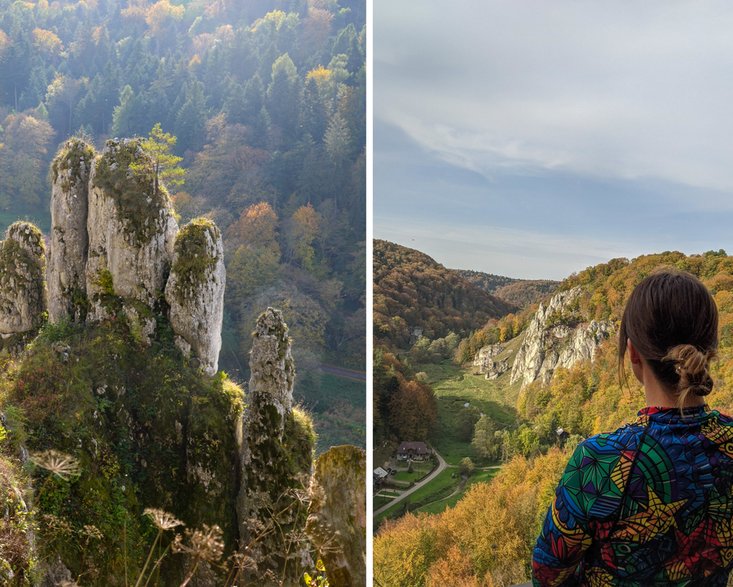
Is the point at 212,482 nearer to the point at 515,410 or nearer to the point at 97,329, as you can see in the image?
the point at 97,329

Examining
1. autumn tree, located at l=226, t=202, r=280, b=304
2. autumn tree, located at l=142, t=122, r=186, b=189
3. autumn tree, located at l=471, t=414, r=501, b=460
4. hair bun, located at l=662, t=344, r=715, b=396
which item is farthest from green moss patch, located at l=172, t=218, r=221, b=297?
hair bun, located at l=662, t=344, r=715, b=396

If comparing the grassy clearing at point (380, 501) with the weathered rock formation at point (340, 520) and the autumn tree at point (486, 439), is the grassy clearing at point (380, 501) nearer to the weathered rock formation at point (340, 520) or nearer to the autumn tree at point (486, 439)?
the weathered rock formation at point (340, 520)

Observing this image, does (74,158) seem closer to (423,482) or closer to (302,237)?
(302,237)

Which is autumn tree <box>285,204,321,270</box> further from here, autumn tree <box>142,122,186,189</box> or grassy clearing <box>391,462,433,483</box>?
grassy clearing <box>391,462,433,483</box>

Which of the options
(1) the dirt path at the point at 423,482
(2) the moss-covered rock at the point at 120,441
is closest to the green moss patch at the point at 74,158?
(2) the moss-covered rock at the point at 120,441

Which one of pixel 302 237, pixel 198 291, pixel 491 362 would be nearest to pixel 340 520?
pixel 491 362

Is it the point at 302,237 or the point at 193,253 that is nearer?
the point at 193,253

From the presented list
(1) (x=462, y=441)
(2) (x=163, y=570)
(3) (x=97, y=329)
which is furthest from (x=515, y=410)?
(3) (x=97, y=329)
